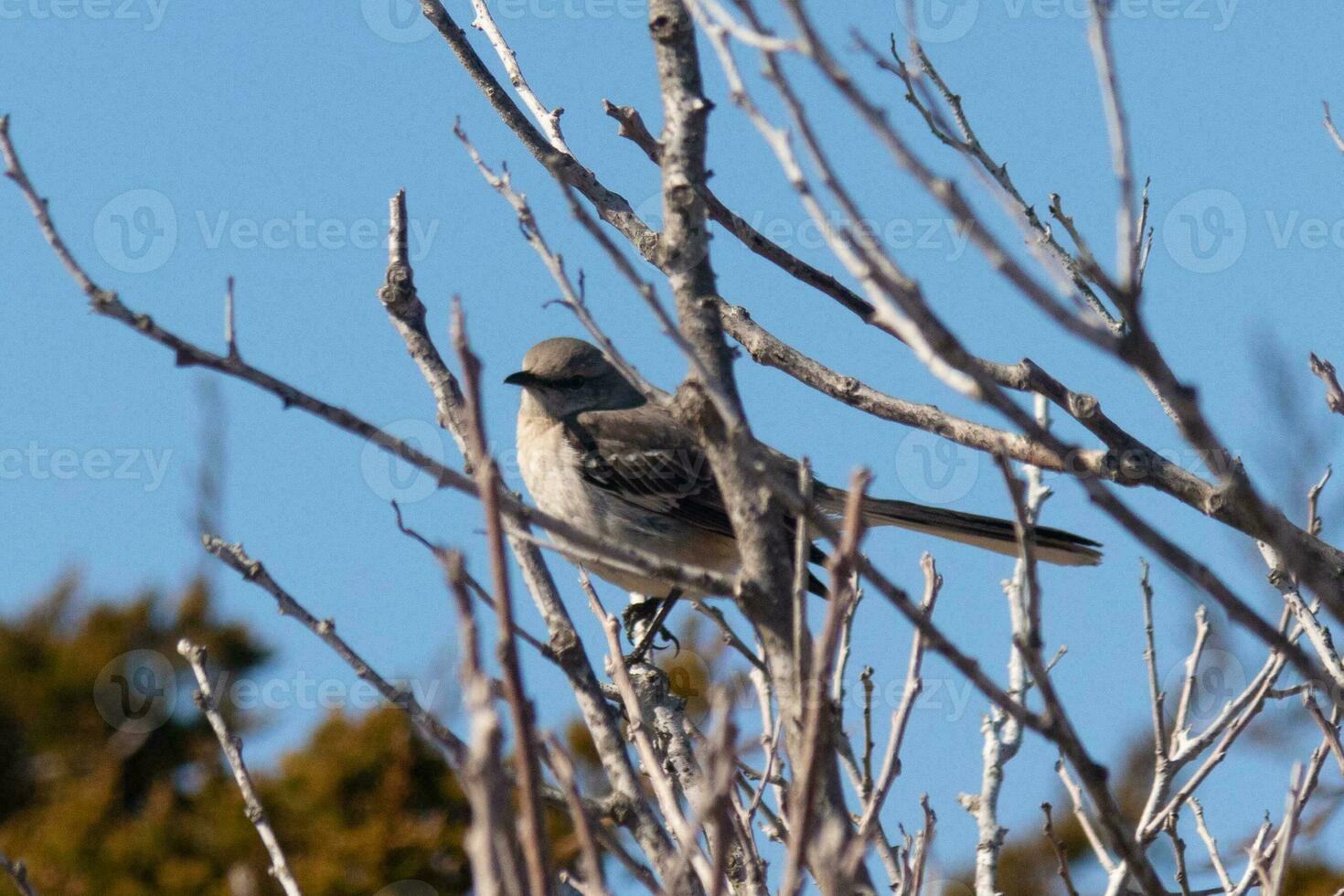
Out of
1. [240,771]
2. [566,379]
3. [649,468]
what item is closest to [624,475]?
[649,468]

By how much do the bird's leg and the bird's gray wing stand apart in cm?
41

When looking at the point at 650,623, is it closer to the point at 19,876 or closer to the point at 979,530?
the point at 979,530

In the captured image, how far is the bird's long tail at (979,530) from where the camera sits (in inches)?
210

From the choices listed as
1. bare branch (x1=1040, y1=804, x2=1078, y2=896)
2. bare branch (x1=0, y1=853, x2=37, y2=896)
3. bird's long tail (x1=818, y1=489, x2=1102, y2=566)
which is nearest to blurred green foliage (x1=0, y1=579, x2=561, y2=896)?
bird's long tail (x1=818, y1=489, x2=1102, y2=566)

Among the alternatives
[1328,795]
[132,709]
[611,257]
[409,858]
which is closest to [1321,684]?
[611,257]

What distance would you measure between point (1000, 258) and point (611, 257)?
2.24 ft

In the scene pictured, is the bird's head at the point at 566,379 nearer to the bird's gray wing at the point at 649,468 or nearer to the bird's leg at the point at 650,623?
the bird's gray wing at the point at 649,468

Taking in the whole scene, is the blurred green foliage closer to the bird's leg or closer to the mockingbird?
the bird's leg

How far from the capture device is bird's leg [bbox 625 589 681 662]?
5.55 meters

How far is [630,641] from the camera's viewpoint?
18.8ft

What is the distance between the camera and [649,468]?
6508 millimetres

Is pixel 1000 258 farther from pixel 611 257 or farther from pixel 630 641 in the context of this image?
pixel 630 641

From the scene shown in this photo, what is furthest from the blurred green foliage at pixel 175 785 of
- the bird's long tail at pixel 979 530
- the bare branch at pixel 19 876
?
the bare branch at pixel 19 876

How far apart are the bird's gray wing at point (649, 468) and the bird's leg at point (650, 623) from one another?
41 centimetres
